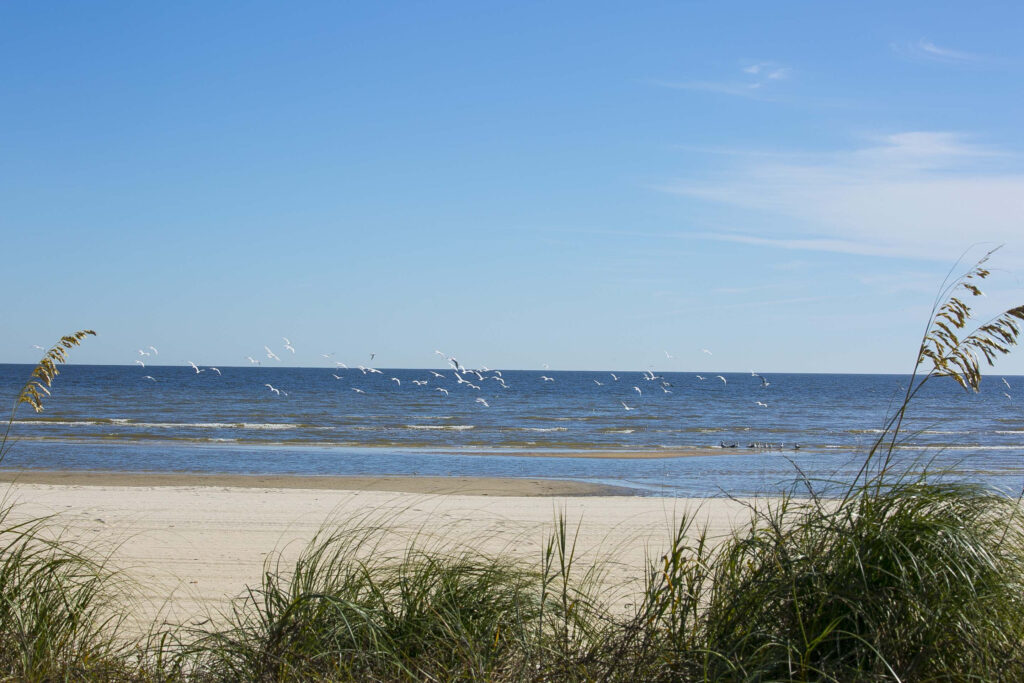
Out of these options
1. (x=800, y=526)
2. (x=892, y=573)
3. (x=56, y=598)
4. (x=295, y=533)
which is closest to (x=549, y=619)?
(x=800, y=526)

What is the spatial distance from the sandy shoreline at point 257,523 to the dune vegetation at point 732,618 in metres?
2.35

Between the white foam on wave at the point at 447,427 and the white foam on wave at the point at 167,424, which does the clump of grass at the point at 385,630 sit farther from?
the white foam on wave at the point at 447,427

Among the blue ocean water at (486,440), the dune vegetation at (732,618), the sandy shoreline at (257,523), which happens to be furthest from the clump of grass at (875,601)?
the blue ocean water at (486,440)

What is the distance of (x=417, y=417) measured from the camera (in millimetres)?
45500

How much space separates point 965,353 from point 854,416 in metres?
53.7

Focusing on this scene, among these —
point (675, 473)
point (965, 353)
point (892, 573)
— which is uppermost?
point (965, 353)

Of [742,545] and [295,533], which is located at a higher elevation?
[742,545]

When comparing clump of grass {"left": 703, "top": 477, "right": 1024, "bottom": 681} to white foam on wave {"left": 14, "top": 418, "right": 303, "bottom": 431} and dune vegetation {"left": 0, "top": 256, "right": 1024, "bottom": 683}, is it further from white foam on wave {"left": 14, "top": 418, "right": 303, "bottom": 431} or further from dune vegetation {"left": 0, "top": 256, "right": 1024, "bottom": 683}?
white foam on wave {"left": 14, "top": 418, "right": 303, "bottom": 431}

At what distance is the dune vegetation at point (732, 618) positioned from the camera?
332 cm

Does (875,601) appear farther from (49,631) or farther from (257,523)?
(257,523)

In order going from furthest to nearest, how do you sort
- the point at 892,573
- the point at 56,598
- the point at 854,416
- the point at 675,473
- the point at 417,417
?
1. the point at 854,416
2. the point at 417,417
3. the point at 675,473
4. the point at 56,598
5. the point at 892,573

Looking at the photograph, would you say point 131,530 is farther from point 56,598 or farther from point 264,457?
point 264,457

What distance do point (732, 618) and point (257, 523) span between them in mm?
10170

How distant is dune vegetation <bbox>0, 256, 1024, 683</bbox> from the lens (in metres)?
3.32
